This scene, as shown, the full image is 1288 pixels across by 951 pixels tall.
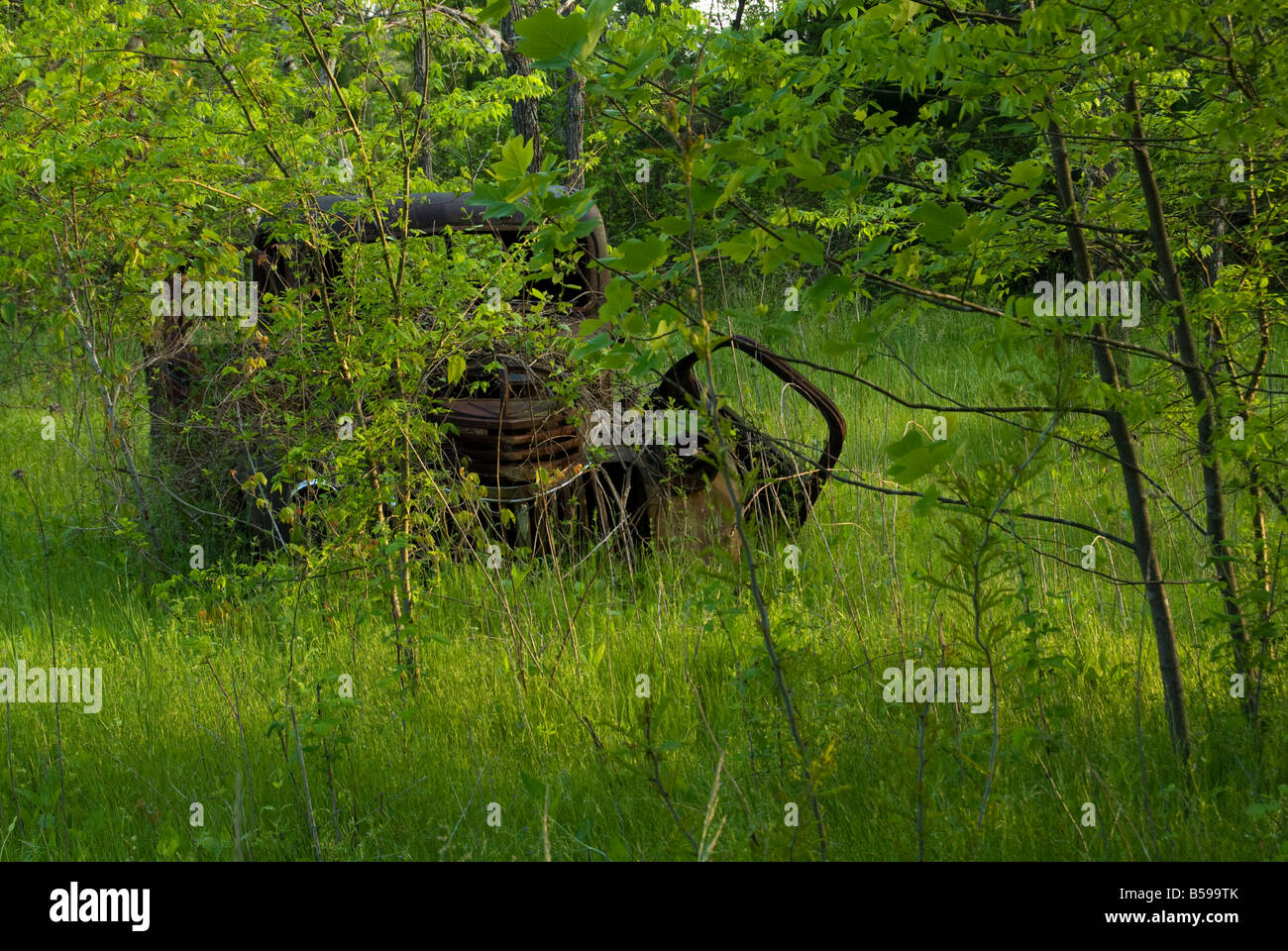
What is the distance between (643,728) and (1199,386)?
84.7 inches

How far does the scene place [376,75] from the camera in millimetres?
4352

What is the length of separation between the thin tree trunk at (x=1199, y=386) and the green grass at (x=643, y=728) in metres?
0.20

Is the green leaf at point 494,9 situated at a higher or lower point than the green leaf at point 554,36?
higher

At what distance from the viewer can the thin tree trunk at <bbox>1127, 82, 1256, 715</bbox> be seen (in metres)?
3.31

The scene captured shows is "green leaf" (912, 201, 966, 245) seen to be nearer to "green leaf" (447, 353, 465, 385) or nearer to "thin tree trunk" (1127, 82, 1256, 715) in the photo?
"thin tree trunk" (1127, 82, 1256, 715)

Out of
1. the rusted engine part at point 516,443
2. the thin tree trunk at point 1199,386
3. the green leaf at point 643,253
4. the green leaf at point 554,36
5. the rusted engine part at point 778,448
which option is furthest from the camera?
the rusted engine part at point 516,443

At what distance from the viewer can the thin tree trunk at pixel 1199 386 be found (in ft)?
10.9

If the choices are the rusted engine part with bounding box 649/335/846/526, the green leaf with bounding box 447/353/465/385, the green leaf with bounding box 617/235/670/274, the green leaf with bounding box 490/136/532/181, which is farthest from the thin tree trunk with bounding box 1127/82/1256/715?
the green leaf with bounding box 447/353/465/385

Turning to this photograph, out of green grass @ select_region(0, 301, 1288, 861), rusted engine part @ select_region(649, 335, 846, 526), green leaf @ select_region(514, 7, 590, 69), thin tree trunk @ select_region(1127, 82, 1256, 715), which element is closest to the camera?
green leaf @ select_region(514, 7, 590, 69)

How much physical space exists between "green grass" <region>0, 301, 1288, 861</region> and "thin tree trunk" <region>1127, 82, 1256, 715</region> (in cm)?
20

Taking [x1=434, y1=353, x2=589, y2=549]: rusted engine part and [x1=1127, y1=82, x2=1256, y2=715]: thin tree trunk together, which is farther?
[x1=434, y1=353, x2=589, y2=549]: rusted engine part

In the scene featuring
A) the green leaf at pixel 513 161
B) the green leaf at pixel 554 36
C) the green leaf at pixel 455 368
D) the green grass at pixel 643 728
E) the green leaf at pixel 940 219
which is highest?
the green leaf at pixel 455 368

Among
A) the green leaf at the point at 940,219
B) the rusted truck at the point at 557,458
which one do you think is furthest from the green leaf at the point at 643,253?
the rusted truck at the point at 557,458

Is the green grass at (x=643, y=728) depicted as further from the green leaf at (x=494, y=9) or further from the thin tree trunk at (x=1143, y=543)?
the green leaf at (x=494, y=9)
